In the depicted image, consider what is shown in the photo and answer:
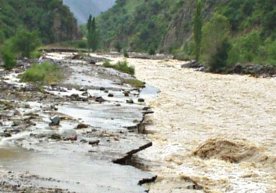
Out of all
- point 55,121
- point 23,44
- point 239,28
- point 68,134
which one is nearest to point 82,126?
point 55,121

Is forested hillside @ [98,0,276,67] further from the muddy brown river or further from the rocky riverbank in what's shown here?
the rocky riverbank

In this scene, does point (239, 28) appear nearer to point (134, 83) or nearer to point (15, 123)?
point (134, 83)

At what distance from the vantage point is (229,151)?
2436 centimetres

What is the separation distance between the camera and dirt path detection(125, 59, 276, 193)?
63.0ft

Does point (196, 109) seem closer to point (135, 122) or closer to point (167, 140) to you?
point (135, 122)

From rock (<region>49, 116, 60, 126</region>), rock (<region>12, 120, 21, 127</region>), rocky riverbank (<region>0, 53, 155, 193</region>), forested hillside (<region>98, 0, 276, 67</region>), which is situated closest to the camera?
rocky riverbank (<region>0, 53, 155, 193</region>)

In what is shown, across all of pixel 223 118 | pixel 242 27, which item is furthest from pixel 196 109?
pixel 242 27

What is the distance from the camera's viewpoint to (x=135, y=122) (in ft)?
102

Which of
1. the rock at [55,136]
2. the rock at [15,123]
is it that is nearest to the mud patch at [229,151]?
the rock at [55,136]

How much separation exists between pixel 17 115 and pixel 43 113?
212cm

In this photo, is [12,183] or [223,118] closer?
[12,183]

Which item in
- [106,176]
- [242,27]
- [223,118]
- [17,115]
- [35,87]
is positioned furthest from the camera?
[242,27]

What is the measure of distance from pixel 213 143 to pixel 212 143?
46 millimetres

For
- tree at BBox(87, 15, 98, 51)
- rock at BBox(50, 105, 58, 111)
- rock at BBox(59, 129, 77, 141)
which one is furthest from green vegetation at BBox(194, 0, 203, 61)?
rock at BBox(59, 129, 77, 141)
